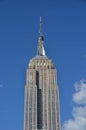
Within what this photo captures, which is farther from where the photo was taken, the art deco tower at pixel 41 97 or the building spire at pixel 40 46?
the building spire at pixel 40 46

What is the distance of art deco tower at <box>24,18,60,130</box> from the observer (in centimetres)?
14050

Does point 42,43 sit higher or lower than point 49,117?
higher

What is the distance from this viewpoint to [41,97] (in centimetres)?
14588

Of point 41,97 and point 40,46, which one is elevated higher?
point 40,46

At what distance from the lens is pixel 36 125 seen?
140m

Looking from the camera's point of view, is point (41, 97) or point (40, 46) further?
point (40, 46)

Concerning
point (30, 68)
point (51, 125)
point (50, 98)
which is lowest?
point (51, 125)

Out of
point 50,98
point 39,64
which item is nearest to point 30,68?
point 39,64

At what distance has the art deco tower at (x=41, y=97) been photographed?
14050cm

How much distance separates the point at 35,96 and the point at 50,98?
4747 mm

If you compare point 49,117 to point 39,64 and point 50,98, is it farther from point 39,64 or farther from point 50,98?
point 39,64

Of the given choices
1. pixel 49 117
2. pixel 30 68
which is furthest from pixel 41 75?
pixel 49 117

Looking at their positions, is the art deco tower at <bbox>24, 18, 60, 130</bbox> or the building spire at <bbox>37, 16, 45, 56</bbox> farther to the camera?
the building spire at <bbox>37, 16, 45, 56</bbox>

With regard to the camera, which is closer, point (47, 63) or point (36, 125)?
point (36, 125)
